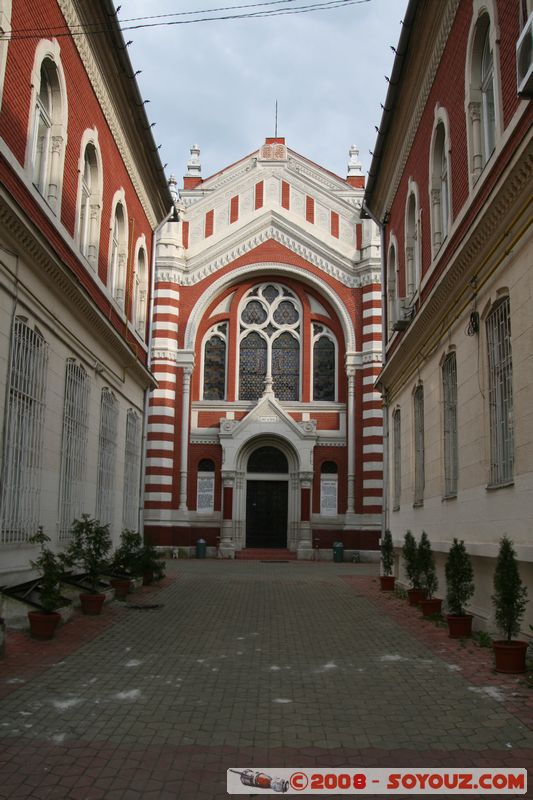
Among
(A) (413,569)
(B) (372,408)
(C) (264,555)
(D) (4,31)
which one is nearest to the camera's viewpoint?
(D) (4,31)

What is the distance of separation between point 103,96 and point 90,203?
225 centimetres

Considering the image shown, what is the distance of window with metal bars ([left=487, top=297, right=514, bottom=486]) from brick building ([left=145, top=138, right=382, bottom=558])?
64.1 ft

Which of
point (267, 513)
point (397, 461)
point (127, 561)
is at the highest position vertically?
point (397, 461)

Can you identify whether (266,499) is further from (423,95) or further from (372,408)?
(423,95)

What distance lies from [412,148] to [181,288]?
1666cm

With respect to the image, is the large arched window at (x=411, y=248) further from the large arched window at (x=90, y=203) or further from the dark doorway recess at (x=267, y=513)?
the dark doorway recess at (x=267, y=513)

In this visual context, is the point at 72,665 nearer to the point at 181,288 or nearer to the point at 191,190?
the point at 181,288

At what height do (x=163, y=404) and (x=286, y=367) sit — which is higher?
(x=286, y=367)

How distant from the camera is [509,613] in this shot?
27.4ft

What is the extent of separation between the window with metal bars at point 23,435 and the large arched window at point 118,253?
5.79 m

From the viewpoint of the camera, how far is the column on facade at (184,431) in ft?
99.7

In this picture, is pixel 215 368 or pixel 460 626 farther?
pixel 215 368

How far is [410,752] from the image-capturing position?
18.4 ft

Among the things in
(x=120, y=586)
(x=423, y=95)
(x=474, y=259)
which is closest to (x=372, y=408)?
(x=423, y=95)
